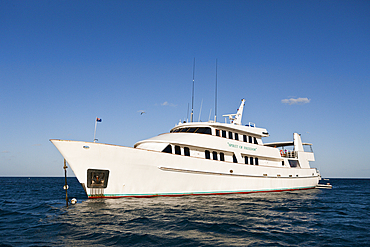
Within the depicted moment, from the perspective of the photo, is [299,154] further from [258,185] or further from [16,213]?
[16,213]

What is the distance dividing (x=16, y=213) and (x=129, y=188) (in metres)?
5.60

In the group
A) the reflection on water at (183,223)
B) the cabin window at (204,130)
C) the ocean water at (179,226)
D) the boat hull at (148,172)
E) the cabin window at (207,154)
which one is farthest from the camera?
the cabin window at (204,130)

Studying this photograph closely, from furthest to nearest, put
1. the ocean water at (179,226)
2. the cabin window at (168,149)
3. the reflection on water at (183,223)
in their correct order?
the cabin window at (168,149), the reflection on water at (183,223), the ocean water at (179,226)

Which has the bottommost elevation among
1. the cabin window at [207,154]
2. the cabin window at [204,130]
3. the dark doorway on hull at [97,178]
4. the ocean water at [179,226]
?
the ocean water at [179,226]

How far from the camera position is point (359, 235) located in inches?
334

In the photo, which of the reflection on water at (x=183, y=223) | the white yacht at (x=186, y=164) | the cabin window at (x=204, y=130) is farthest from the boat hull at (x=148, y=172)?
the cabin window at (x=204, y=130)

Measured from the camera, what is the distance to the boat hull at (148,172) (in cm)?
1319

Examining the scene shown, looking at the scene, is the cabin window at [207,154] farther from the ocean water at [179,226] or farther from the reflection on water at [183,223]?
the ocean water at [179,226]

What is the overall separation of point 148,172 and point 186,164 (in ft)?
9.01

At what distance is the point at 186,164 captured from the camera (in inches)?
628

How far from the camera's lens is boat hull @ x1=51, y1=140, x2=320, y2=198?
13.2 metres

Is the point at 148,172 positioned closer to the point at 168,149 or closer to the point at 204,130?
the point at 168,149

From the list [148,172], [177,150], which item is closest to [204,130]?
[177,150]

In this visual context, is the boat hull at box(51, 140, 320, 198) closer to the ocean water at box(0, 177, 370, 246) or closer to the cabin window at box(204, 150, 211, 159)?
the cabin window at box(204, 150, 211, 159)
